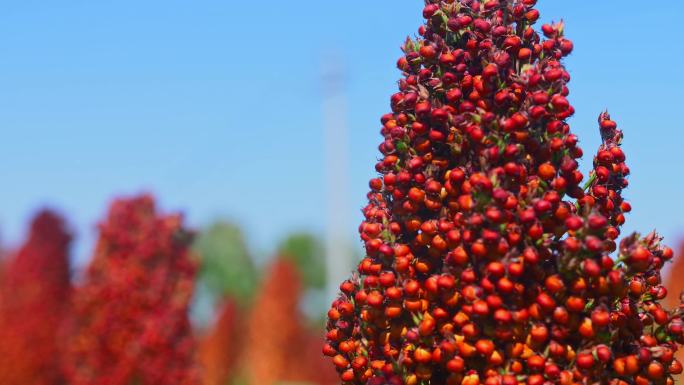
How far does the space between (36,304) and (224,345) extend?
41.9 ft

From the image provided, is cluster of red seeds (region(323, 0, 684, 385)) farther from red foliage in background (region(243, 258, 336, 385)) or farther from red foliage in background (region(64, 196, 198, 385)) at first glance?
red foliage in background (region(243, 258, 336, 385))

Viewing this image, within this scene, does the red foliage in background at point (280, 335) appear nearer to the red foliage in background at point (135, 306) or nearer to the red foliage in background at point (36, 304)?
the red foliage in background at point (36, 304)

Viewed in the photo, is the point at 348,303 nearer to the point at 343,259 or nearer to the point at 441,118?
the point at 441,118

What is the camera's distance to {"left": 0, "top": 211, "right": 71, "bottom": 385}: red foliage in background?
14.7m

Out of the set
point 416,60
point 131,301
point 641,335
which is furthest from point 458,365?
point 131,301

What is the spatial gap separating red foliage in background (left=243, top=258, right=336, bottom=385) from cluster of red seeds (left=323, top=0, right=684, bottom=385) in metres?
23.6

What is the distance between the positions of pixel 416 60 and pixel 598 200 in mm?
804

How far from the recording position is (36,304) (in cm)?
1544

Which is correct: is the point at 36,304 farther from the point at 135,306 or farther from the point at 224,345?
the point at 224,345

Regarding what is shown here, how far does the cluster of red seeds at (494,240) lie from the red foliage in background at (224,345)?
24.3m

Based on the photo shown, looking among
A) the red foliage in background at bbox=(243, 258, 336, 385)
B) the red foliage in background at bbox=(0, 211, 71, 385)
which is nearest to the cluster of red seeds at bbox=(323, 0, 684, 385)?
the red foliage in background at bbox=(0, 211, 71, 385)

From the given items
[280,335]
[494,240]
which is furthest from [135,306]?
[280,335]

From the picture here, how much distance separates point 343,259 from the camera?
84.3 ft

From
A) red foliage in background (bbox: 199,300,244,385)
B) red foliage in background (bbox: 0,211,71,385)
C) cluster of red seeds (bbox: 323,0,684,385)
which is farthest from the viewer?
red foliage in background (bbox: 199,300,244,385)
